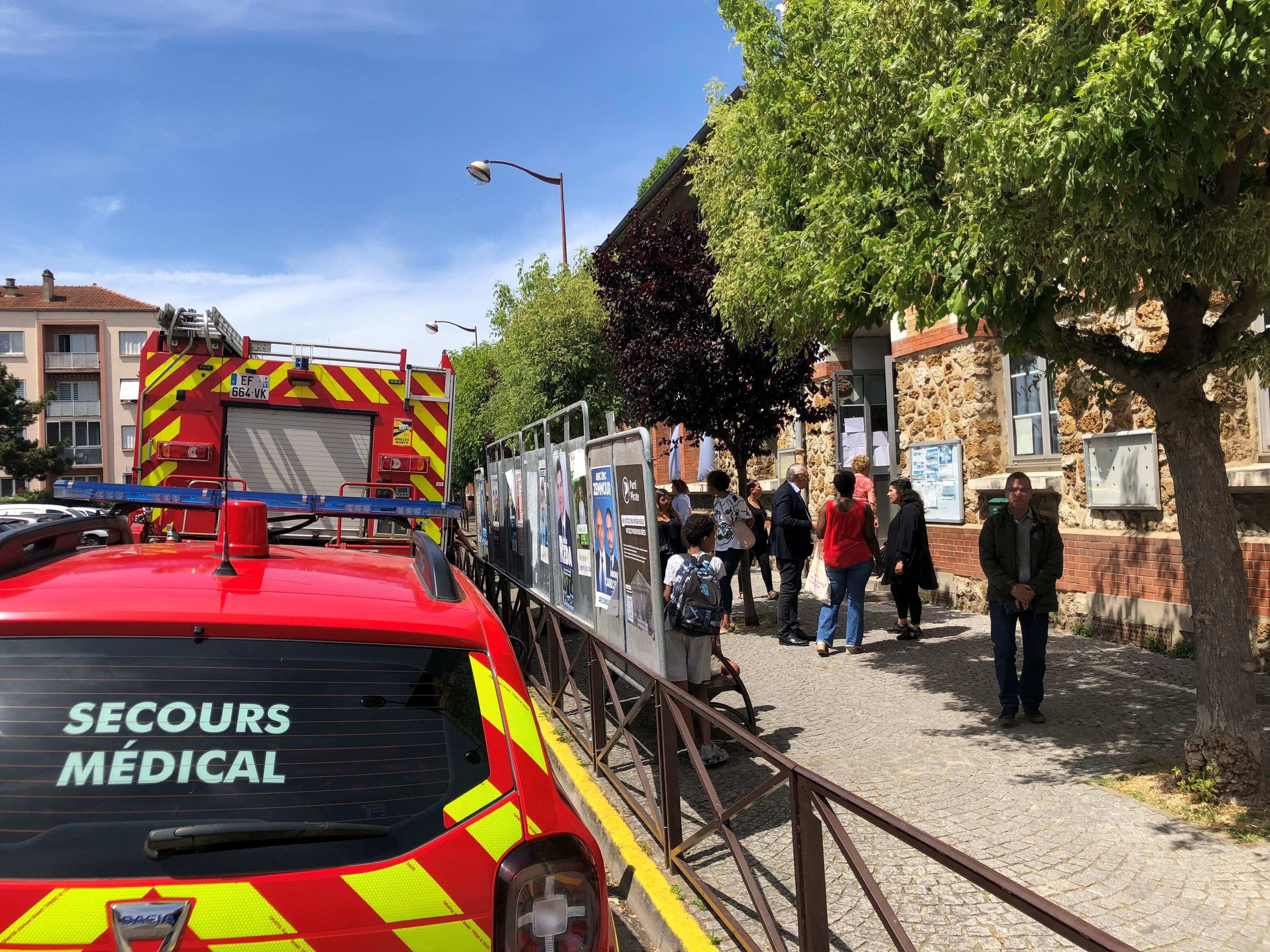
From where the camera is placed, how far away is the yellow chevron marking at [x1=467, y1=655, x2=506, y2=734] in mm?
2162

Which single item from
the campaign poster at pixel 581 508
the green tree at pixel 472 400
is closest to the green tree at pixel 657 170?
the green tree at pixel 472 400

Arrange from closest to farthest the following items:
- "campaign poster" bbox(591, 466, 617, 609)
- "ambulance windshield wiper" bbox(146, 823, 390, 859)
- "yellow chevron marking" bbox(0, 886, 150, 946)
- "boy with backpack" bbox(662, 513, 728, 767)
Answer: "yellow chevron marking" bbox(0, 886, 150, 946) → "ambulance windshield wiper" bbox(146, 823, 390, 859) → "boy with backpack" bbox(662, 513, 728, 767) → "campaign poster" bbox(591, 466, 617, 609)

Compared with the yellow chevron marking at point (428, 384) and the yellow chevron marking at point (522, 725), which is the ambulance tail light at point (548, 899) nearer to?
the yellow chevron marking at point (522, 725)

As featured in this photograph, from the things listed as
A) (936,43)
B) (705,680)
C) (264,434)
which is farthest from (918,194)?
(264,434)

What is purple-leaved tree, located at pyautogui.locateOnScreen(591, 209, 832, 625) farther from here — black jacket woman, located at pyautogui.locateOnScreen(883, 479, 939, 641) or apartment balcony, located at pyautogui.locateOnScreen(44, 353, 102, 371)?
apartment balcony, located at pyautogui.locateOnScreen(44, 353, 102, 371)

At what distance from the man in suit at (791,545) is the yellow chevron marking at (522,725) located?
7447 mm

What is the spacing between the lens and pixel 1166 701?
21.6 feet

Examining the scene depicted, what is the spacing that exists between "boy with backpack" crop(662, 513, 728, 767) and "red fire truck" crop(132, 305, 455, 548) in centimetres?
259

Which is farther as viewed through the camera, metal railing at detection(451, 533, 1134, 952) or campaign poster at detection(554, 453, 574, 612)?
campaign poster at detection(554, 453, 574, 612)

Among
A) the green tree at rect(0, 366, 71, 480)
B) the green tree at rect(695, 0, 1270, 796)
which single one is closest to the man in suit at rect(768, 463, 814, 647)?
the green tree at rect(695, 0, 1270, 796)

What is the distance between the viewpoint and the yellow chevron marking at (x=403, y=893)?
1.82 meters

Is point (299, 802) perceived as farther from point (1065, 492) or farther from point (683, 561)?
point (1065, 492)

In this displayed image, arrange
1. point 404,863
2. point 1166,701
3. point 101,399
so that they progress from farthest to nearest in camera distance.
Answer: point 101,399
point 1166,701
point 404,863

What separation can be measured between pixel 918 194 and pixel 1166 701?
4016mm
